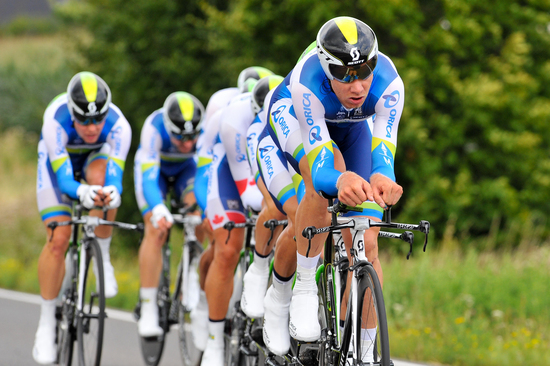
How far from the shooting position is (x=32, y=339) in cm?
776

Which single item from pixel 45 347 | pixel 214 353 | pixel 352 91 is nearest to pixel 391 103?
pixel 352 91

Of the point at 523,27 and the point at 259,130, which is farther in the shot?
the point at 523,27

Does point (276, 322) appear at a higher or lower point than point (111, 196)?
lower

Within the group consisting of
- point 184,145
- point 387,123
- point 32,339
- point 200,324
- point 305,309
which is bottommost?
A: point 32,339

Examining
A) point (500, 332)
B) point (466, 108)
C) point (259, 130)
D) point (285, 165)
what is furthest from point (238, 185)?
point (466, 108)

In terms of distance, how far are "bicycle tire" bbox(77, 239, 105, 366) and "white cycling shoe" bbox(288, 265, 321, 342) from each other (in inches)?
73.5

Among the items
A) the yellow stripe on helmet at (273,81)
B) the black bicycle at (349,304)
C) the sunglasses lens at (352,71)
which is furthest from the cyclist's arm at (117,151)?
the sunglasses lens at (352,71)

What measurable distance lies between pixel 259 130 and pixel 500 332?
3325 millimetres

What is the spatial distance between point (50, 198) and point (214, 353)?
1982 millimetres

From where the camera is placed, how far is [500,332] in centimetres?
721

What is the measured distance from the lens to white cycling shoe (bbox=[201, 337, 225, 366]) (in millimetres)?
5664

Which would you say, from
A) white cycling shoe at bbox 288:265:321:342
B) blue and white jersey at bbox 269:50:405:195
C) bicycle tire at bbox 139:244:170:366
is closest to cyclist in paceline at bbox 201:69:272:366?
bicycle tire at bbox 139:244:170:366

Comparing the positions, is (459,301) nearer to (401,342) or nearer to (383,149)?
(401,342)

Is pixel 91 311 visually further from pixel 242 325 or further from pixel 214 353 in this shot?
pixel 242 325
